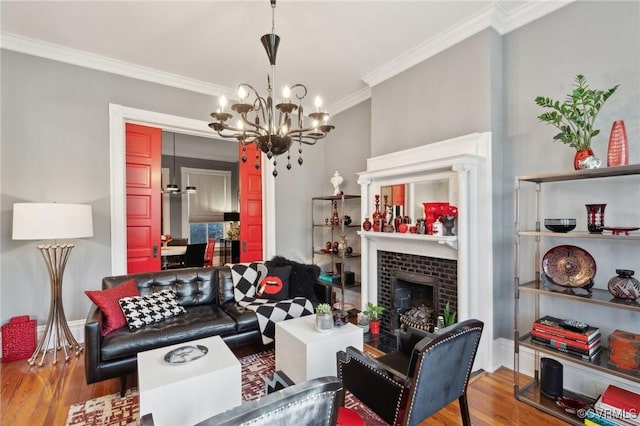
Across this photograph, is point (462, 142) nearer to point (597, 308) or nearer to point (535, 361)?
point (597, 308)

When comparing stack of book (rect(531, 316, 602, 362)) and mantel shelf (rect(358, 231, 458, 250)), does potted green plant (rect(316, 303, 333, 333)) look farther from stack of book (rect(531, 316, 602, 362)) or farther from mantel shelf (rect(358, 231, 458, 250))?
stack of book (rect(531, 316, 602, 362))

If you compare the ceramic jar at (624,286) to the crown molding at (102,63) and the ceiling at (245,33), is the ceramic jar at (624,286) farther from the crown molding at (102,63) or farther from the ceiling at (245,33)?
the crown molding at (102,63)

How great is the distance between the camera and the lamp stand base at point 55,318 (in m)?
2.95

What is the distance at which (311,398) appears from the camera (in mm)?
1035

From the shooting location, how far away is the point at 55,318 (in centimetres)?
301

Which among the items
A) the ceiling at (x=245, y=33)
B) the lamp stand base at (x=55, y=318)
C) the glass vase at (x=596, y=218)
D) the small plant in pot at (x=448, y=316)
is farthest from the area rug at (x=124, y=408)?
the ceiling at (x=245, y=33)

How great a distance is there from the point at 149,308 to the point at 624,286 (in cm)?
357

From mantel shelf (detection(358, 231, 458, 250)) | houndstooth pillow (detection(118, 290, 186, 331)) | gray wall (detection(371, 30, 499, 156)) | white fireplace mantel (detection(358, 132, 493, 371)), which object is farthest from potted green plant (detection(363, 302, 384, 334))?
houndstooth pillow (detection(118, 290, 186, 331))

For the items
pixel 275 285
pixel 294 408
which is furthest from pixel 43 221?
pixel 294 408

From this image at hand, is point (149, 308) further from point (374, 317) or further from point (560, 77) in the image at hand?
point (560, 77)

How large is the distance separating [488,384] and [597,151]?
6.54ft

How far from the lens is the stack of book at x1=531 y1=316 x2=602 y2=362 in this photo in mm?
2109

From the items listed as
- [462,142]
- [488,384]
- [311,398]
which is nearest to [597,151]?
[462,142]

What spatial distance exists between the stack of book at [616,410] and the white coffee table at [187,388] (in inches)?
88.8
